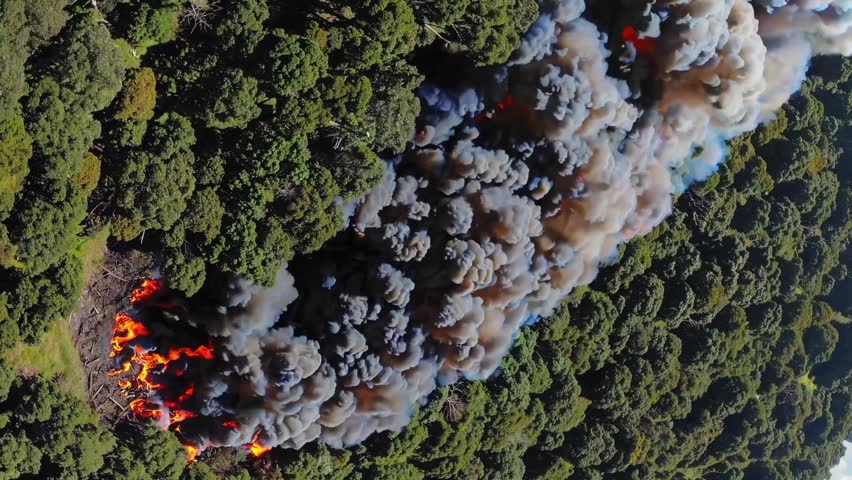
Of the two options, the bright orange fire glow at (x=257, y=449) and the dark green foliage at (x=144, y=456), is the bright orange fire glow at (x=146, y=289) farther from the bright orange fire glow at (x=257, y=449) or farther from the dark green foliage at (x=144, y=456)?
the bright orange fire glow at (x=257, y=449)

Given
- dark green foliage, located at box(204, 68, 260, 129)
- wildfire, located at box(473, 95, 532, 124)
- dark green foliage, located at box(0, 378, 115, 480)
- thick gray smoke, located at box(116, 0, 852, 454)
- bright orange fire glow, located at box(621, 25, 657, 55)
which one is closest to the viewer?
dark green foliage, located at box(204, 68, 260, 129)

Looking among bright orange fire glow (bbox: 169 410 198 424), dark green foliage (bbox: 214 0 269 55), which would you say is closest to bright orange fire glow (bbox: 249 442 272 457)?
bright orange fire glow (bbox: 169 410 198 424)

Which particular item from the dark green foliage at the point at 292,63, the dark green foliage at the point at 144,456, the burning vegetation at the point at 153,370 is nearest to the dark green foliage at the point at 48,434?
the dark green foliage at the point at 144,456

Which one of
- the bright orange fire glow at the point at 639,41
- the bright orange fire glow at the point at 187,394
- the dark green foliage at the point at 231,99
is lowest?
the bright orange fire glow at the point at 187,394

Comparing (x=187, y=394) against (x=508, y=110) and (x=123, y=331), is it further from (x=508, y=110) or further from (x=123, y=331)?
(x=508, y=110)

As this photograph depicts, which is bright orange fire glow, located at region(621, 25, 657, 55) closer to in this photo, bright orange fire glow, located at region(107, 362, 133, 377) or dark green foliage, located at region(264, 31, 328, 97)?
dark green foliage, located at region(264, 31, 328, 97)

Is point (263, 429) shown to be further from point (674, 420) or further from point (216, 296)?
point (674, 420)

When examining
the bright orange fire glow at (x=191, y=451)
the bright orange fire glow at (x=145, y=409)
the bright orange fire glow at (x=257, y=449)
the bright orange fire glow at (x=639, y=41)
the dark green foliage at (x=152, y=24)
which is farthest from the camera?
the bright orange fire glow at (x=639, y=41)
